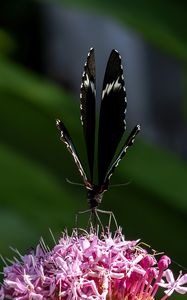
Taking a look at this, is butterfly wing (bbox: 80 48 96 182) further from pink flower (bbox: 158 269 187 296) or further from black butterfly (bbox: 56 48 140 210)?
pink flower (bbox: 158 269 187 296)

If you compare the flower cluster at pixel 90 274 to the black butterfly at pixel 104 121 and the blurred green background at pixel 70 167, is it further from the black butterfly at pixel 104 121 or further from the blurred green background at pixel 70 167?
the blurred green background at pixel 70 167

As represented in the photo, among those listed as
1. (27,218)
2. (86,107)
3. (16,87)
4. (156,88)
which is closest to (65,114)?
(16,87)

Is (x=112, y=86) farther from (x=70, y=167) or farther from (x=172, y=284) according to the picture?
(x=70, y=167)

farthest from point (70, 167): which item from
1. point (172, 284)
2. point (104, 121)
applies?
point (172, 284)

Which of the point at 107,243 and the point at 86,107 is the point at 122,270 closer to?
the point at 107,243

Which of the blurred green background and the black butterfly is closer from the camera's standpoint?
the black butterfly

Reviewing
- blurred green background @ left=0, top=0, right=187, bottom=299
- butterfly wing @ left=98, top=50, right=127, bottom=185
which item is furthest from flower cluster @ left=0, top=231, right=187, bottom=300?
blurred green background @ left=0, top=0, right=187, bottom=299
